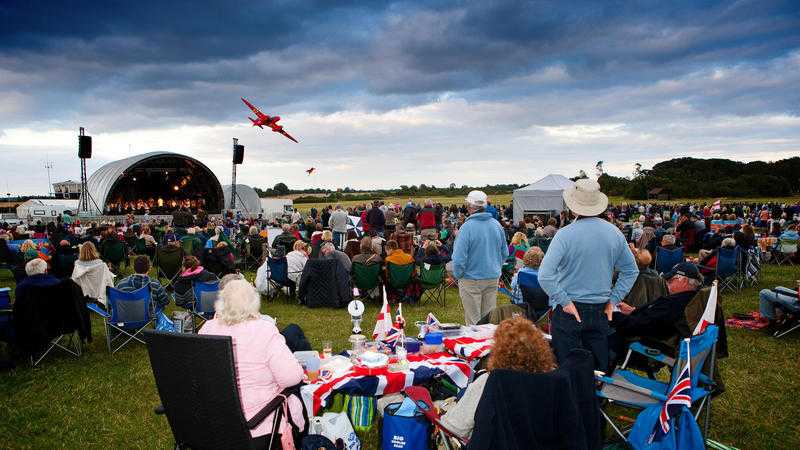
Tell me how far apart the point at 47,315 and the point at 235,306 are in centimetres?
397

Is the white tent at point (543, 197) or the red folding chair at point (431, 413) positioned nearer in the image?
the red folding chair at point (431, 413)

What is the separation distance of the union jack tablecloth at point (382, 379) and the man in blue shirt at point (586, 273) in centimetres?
75

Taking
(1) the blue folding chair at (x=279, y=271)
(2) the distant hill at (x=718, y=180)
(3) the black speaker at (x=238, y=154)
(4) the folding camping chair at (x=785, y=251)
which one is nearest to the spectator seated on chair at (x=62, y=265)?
(1) the blue folding chair at (x=279, y=271)

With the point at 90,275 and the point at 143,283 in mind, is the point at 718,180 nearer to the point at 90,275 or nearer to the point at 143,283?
the point at 143,283

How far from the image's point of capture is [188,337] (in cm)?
208

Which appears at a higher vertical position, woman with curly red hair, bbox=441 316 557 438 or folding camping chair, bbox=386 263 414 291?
woman with curly red hair, bbox=441 316 557 438

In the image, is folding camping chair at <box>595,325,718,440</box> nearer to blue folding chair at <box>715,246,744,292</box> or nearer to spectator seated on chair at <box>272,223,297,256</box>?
blue folding chair at <box>715,246,744,292</box>

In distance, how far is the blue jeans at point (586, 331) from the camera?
125 inches

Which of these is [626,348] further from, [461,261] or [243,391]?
[243,391]

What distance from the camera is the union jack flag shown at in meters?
2.73

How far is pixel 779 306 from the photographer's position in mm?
5793

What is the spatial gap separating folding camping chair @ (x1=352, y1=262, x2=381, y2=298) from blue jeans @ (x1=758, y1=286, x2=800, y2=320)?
5293 millimetres

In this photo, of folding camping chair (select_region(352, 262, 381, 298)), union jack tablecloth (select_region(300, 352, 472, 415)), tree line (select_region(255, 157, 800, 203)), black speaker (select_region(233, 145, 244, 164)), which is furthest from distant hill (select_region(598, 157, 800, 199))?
union jack tablecloth (select_region(300, 352, 472, 415))

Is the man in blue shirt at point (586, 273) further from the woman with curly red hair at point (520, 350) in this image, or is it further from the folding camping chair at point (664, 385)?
the woman with curly red hair at point (520, 350)
